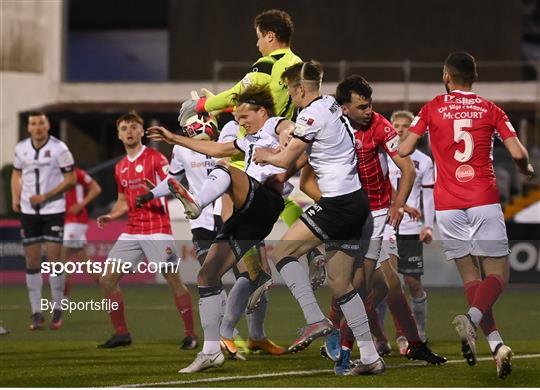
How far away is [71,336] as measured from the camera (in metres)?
15.3

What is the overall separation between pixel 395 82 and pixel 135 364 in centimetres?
2517

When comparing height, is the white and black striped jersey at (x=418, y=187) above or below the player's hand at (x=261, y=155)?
below

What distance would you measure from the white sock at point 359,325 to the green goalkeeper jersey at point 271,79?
2.07 meters

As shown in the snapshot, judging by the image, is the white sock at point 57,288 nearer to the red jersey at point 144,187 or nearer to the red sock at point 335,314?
the red jersey at point 144,187

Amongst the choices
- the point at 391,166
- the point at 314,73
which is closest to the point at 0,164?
the point at 391,166

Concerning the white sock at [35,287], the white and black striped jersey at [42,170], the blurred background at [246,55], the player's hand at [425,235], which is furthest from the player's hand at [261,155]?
the blurred background at [246,55]

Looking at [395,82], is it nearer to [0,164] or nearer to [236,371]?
[0,164]

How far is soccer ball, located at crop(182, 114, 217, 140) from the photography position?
12547 mm

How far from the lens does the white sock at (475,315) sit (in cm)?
1041

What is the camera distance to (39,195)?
55.0 feet

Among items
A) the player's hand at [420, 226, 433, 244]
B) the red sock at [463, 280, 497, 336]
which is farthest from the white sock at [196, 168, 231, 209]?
the player's hand at [420, 226, 433, 244]

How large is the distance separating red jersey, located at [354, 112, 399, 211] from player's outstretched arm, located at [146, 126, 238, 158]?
3.42 ft

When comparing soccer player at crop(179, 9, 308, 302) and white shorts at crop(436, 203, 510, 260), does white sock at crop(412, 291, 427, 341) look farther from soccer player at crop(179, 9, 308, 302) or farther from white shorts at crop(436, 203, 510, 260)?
white shorts at crop(436, 203, 510, 260)

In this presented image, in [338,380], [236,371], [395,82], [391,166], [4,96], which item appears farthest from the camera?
[4,96]
